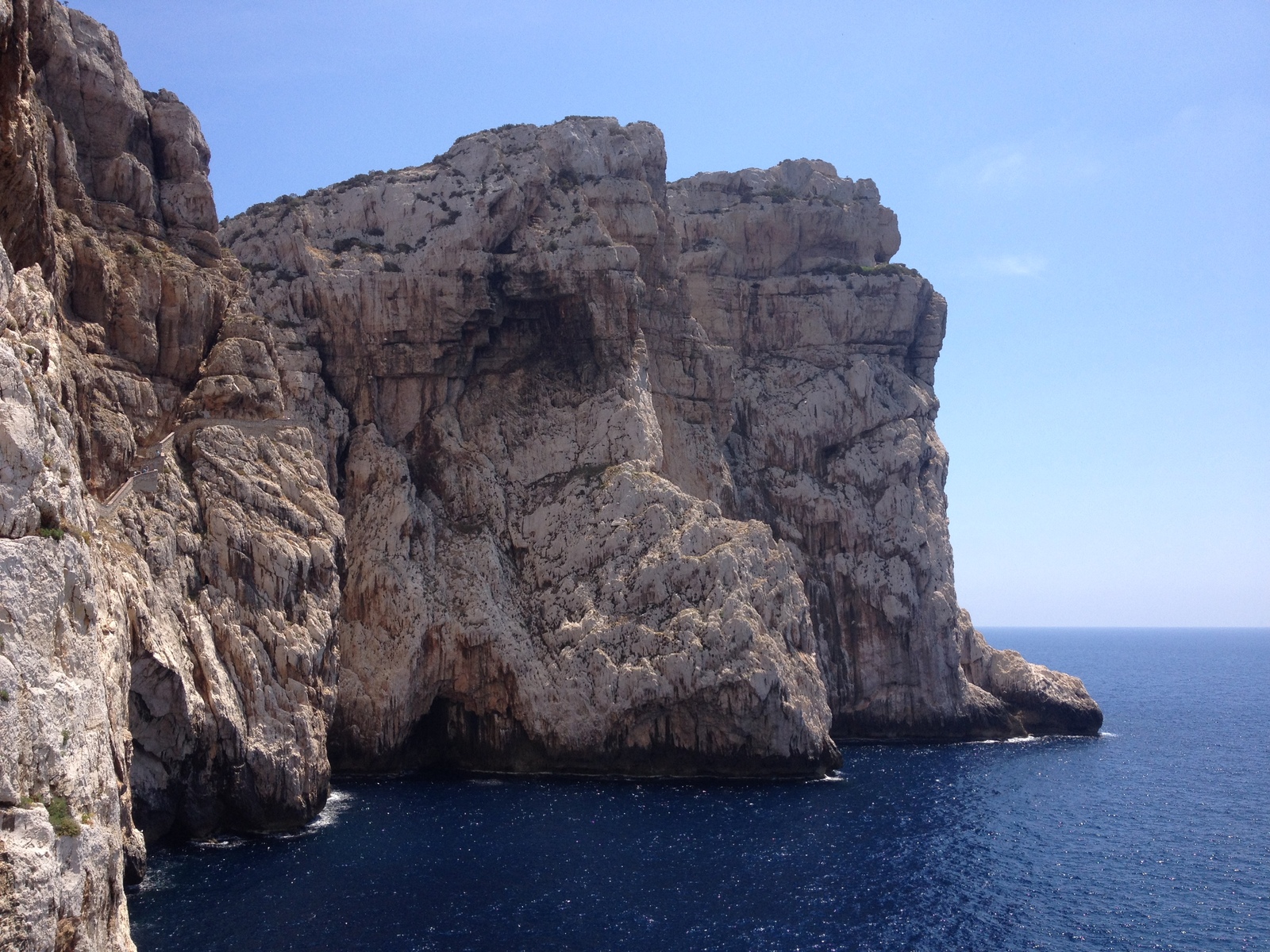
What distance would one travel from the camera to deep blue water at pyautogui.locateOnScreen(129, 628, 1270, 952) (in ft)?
125

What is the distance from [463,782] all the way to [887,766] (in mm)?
25724

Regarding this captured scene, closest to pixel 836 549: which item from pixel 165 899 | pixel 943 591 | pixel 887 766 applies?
pixel 943 591

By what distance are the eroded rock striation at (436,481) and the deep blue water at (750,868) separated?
391 centimetres

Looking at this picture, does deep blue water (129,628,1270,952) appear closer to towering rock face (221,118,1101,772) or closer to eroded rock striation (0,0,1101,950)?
eroded rock striation (0,0,1101,950)

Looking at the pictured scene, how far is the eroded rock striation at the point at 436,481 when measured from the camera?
30516mm

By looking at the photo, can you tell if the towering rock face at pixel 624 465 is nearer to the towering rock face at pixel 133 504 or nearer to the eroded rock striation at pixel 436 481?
the eroded rock striation at pixel 436 481

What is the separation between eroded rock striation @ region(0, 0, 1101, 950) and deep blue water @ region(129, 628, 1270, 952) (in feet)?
12.8

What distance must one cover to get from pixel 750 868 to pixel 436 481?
33.4 metres

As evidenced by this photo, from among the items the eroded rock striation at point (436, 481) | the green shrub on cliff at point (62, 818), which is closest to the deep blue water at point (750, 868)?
the eroded rock striation at point (436, 481)

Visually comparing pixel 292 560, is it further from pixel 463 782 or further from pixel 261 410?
pixel 463 782

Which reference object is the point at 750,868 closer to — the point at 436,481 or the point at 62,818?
the point at 62,818

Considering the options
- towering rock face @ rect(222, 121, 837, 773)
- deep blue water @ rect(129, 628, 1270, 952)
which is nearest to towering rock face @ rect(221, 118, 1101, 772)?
towering rock face @ rect(222, 121, 837, 773)

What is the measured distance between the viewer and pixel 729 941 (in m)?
37.8

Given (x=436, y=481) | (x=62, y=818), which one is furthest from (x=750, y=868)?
(x=436, y=481)
